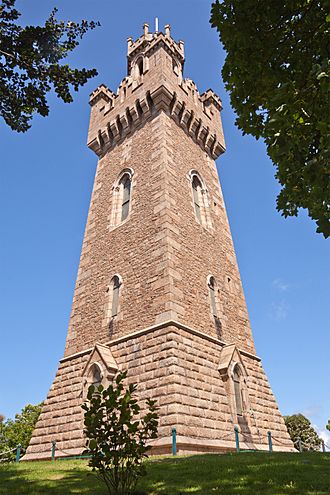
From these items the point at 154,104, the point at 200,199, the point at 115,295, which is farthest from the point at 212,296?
the point at 154,104

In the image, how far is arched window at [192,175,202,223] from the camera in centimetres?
1727

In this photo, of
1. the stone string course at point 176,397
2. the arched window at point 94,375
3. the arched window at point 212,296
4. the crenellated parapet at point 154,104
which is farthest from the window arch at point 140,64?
the arched window at point 94,375

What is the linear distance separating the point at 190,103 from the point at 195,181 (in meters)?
4.62

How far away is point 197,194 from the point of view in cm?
1798

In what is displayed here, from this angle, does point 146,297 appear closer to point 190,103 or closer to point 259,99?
point 259,99

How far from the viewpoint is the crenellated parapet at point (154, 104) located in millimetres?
18516

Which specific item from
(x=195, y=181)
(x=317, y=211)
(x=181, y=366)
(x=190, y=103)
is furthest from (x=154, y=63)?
(x=317, y=211)

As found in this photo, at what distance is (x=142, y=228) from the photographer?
15016 millimetres

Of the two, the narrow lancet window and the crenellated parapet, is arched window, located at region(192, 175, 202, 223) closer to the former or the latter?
the crenellated parapet

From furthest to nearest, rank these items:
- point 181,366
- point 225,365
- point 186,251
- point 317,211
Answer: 1. point 186,251
2. point 225,365
3. point 181,366
4. point 317,211

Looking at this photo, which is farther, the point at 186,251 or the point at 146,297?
the point at 186,251

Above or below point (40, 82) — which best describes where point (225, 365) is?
below

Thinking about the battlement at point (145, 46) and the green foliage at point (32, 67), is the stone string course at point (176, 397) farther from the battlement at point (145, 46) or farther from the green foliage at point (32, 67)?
the battlement at point (145, 46)

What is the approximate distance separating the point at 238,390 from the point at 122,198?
9462 mm
